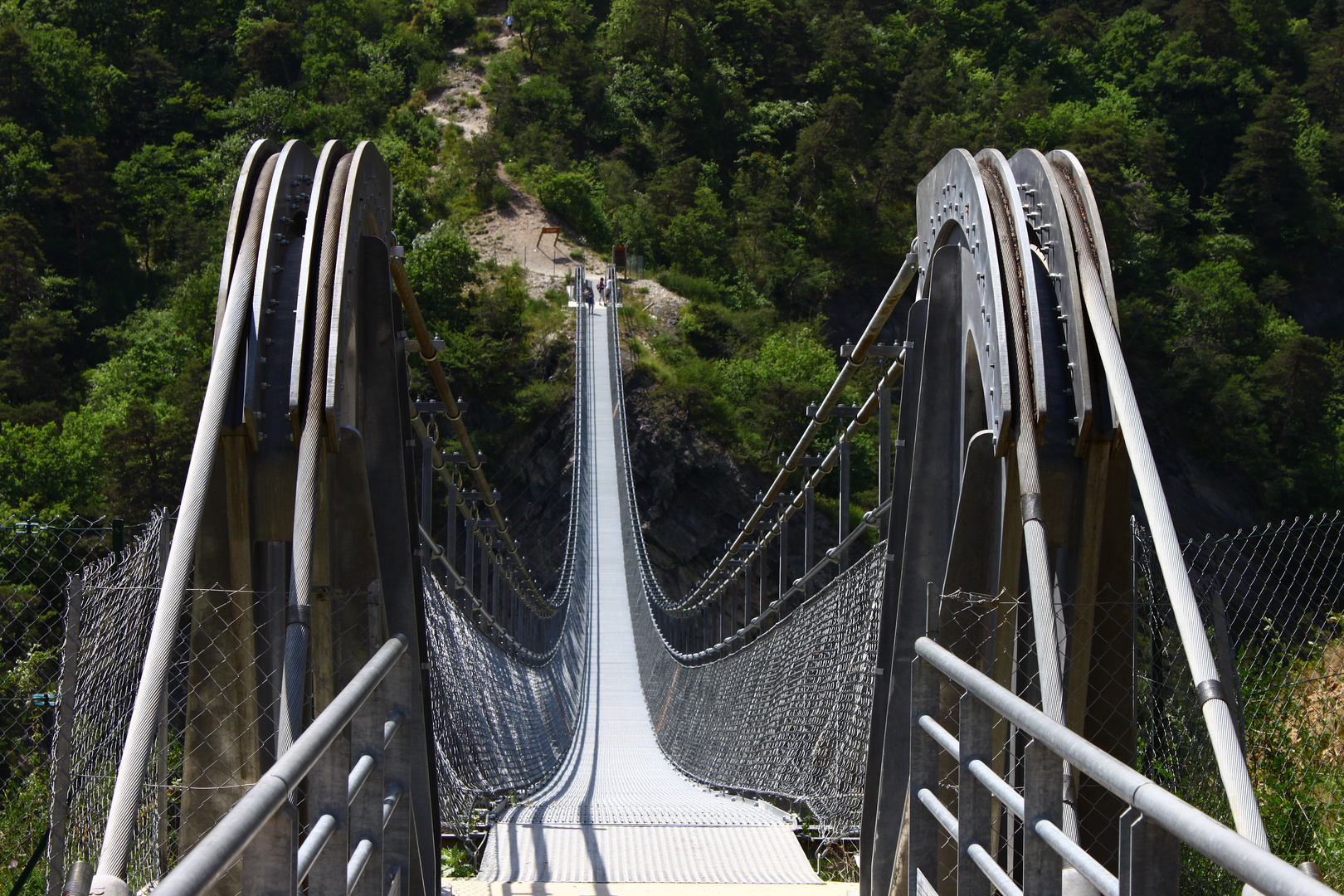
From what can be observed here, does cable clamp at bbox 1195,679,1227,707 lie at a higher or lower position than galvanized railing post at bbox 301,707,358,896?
higher

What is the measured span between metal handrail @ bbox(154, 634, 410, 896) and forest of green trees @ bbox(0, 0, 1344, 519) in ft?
68.9

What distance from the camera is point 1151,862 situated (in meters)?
1.08

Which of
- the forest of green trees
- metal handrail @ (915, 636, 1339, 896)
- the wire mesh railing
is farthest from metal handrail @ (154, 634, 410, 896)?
the forest of green trees

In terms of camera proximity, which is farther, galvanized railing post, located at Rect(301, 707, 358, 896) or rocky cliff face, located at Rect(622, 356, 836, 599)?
rocky cliff face, located at Rect(622, 356, 836, 599)

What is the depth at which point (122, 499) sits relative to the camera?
59.6 ft

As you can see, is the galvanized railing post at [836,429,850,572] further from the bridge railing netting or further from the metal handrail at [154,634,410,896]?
the metal handrail at [154,634,410,896]

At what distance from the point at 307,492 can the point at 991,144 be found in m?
33.5

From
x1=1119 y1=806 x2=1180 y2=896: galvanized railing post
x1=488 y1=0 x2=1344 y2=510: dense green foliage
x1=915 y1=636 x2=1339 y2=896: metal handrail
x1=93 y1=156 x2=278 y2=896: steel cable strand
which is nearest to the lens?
x1=915 y1=636 x2=1339 y2=896: metal handrail

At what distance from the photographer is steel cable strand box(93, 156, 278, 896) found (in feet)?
4.77

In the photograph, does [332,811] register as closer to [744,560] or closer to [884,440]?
[884,440]

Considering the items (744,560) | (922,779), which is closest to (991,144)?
(744,560)

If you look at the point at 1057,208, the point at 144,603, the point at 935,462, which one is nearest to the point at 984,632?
the point at 935,462

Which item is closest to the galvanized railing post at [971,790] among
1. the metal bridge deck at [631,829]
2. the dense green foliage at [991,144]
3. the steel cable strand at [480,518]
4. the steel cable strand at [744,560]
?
the steel cable strand at [744,560]

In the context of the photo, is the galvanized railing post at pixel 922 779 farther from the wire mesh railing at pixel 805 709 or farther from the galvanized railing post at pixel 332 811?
the galvanized railing post at pixel 332 811
